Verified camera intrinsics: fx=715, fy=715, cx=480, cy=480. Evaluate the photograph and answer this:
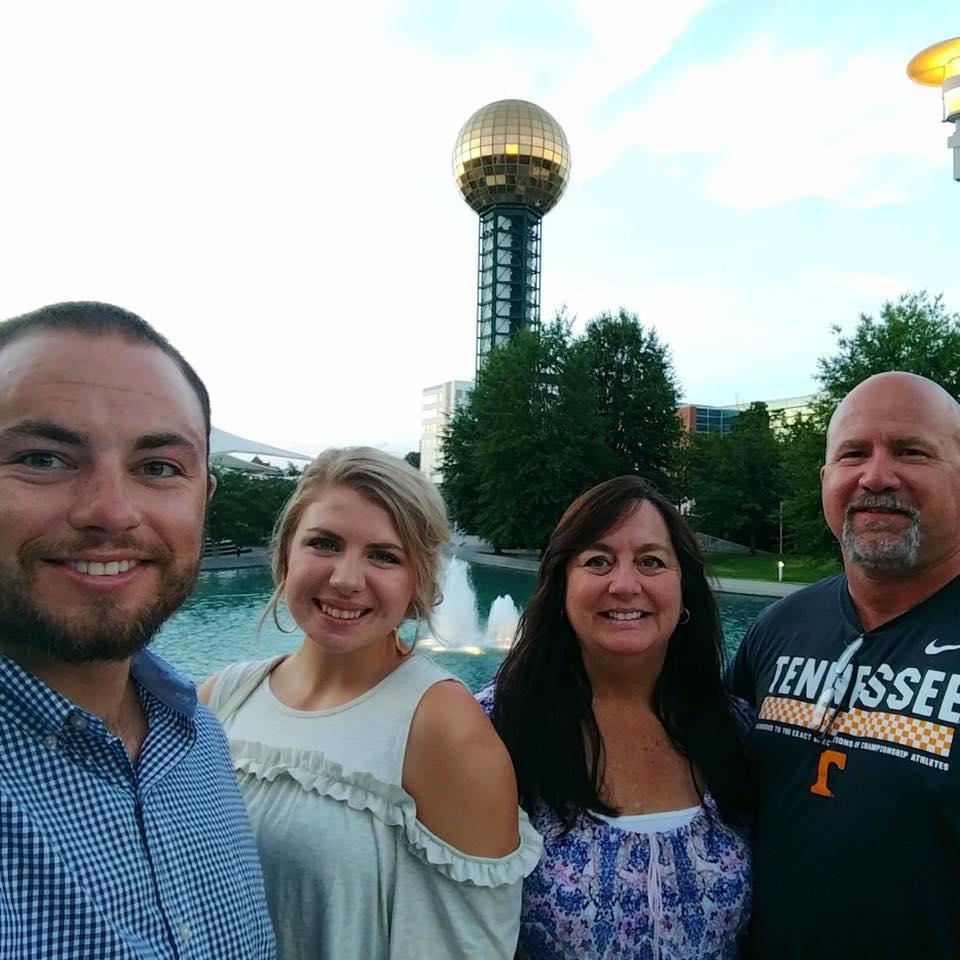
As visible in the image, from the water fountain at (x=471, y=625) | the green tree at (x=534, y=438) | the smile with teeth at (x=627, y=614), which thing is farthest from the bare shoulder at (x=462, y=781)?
the green tree at (x=534, y=438)

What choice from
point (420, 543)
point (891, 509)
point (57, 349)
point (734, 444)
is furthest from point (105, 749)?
point (734, 444)

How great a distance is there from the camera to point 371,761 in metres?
1.82

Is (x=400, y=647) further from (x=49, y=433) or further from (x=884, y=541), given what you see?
(x=884, y=541)

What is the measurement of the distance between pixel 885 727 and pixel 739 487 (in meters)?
34.7

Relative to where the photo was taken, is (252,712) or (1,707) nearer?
(1,707)

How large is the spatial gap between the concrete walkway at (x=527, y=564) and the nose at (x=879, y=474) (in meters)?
8.09

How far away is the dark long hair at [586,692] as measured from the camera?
2.42 m

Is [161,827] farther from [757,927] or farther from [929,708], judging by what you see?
[929,708]

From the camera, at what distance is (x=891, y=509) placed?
2.52m

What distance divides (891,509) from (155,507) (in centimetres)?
238

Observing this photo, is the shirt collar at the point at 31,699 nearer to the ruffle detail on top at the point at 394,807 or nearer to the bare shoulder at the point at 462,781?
the ruffle detail on top at the point at 394,807

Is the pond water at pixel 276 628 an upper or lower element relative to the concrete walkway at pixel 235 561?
lower

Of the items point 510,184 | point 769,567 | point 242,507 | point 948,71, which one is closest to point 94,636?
point 948,71

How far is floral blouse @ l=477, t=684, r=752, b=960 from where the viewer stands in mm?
2139
